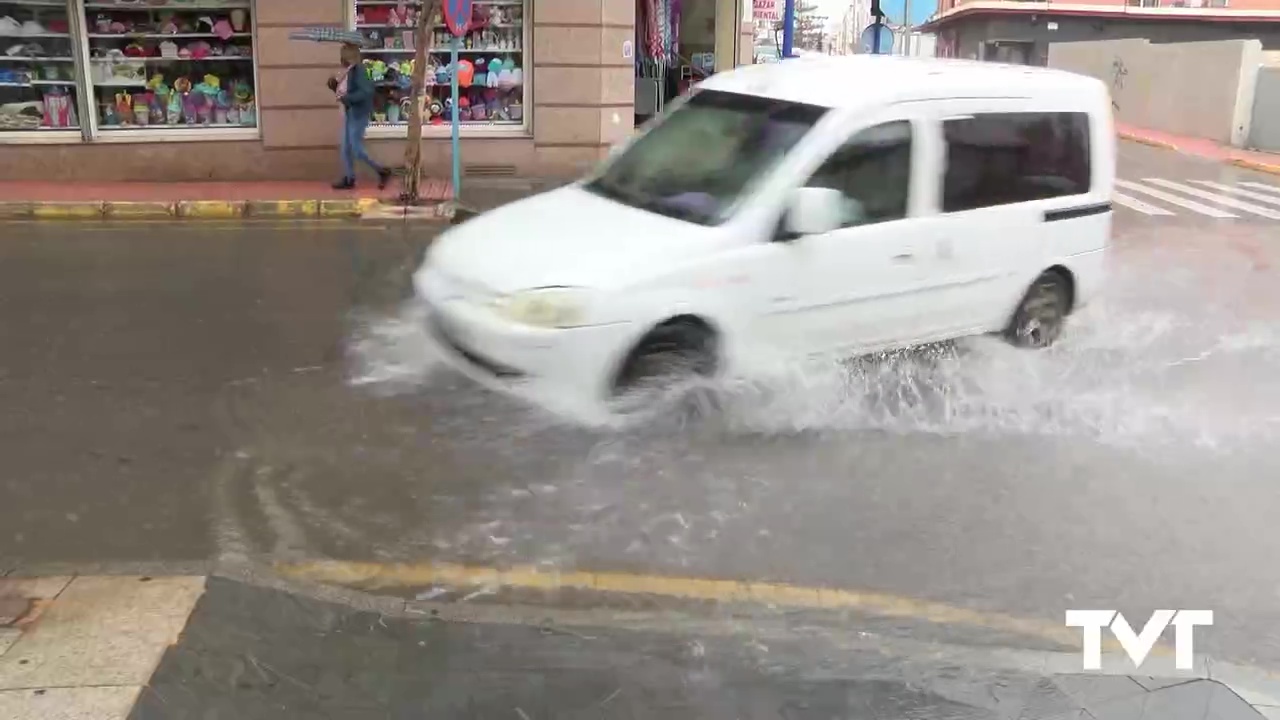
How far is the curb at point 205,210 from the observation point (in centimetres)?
1250

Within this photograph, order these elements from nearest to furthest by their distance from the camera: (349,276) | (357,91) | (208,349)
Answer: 1. (208,349)
2. (349,276)
3. (357,91)

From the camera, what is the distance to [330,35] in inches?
528

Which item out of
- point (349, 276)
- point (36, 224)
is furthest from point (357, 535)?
point (36, 224)

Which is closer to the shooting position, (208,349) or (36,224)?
(208,349)

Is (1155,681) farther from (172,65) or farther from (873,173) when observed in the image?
(172,65)

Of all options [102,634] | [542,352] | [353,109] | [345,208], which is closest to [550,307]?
[542,352]

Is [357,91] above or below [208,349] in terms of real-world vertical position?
above

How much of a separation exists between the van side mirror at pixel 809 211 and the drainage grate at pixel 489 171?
9741 millimetres

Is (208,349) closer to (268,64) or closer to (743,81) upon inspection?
(743,81)

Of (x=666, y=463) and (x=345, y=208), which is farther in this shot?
(x=345, y=208)

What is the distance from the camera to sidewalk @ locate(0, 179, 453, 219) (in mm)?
12594

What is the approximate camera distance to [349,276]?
32.1 ft

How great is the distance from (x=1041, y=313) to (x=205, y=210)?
9.18 meters

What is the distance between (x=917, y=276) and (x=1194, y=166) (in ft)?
59.8
